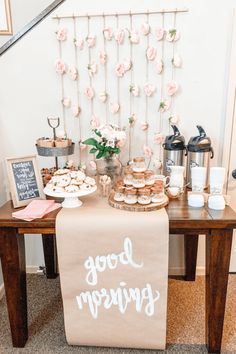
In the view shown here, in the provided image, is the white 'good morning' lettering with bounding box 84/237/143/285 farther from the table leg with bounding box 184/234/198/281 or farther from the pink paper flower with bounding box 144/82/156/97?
the pink paper flower with bounding box 144/82/156/97

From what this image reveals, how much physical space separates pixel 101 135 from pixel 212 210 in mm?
712

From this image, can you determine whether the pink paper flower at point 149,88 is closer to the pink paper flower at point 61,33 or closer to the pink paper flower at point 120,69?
the pink paper flower at point 120,69

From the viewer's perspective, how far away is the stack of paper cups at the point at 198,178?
4.95 feet

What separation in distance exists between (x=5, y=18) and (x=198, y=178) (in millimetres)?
1550

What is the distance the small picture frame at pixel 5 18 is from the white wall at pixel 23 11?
2 cm

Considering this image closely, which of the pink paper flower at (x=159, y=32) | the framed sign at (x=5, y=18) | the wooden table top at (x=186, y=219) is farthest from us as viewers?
the framed sign at (x=5, y=18)

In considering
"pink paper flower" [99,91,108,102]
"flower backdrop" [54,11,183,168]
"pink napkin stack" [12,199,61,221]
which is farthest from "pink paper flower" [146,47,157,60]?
"pink napkin stack" [12,199,61,221]

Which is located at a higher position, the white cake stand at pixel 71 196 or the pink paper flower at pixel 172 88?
the pink paper flower at pixel 172 88

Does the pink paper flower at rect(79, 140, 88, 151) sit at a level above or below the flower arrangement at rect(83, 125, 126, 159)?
below

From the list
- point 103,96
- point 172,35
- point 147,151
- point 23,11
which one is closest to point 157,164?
point 147,151

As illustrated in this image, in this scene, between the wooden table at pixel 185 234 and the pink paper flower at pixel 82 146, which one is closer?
the wooden table at pixel 185 234

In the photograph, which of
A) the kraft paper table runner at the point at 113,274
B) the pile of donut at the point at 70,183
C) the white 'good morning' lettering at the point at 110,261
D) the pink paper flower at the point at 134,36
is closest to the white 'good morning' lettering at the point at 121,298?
the kraft paper table runner at the point at 113,274

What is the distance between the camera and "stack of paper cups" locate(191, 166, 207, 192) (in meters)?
1.51

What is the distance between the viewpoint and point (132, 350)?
147 cm
